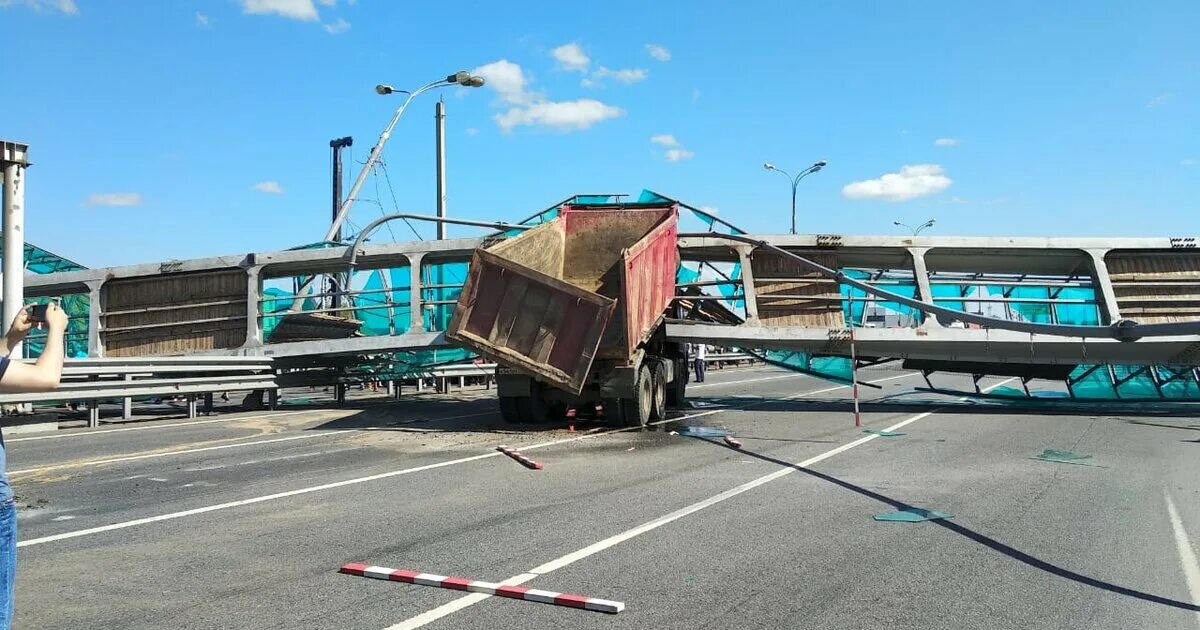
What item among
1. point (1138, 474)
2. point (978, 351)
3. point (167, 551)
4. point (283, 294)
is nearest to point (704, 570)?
point (167, 551)

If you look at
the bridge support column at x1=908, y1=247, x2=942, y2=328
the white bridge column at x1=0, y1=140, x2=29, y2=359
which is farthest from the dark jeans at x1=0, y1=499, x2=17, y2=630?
the bridge support column at x1=908, y1=247, x2=942, y2=328

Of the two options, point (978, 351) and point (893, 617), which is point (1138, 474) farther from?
point (978, 351)

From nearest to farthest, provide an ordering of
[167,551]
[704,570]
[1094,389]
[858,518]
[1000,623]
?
[1000,623]
[704,570]
[167,551]
[858,518]
[1094,389]

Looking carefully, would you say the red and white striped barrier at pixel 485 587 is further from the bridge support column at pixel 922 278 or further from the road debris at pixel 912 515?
the bridge support column at pixel 922 278

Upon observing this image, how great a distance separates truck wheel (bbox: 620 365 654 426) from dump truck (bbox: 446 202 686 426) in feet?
0.05

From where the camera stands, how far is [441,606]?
4.33 metres

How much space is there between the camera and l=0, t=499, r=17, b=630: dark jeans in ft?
10.2

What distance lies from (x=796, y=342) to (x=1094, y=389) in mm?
8014

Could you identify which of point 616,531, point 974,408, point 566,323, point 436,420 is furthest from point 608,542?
point 974,408

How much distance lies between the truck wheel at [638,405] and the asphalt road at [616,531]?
105 centimetres

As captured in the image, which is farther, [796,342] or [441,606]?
[796,342]

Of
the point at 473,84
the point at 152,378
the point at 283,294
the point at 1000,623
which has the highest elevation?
the point at 473,84

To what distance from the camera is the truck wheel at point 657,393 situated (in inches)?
530

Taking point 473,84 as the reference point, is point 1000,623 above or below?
below
